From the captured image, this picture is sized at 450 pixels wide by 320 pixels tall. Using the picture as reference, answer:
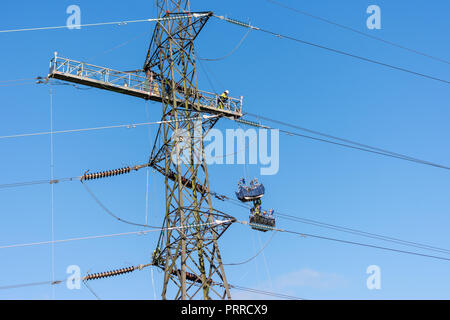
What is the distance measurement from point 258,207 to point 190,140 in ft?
17.1

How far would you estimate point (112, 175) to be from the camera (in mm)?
31844

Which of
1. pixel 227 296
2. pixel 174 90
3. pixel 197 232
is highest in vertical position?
pixel 174 90

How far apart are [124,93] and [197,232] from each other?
9.17 meters

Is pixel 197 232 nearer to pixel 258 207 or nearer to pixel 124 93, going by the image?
pixel 258 207

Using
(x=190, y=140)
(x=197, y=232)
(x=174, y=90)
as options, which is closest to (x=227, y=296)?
(x=197, y=232)

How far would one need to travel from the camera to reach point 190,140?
32.0 m

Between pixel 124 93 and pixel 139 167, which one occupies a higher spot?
pixel 124 93
